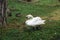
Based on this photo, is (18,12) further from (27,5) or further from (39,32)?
(39,32)

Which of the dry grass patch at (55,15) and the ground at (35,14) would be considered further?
the dry grass patch at (55,15)

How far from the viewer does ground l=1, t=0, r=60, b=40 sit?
723 cm

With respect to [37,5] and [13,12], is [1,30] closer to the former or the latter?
[13,12]

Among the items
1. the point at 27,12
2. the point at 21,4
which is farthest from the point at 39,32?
the point at 21,4

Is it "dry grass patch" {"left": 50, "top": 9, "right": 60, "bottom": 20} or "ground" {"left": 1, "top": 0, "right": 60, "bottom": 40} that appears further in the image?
"dry grass patch" {"left": 50, "top": 9, "right": 60, "bottom": 20}

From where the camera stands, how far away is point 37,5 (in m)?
11.2

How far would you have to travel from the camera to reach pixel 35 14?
9695 mm

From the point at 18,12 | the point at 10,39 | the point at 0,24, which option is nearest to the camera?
the point at 10,39

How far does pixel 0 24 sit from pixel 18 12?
2086 millimetres

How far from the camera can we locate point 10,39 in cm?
698

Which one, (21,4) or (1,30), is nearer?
(1,30)

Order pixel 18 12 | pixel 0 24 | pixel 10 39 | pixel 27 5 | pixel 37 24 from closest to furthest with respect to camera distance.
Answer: pixel 10 39
pixel 37 24
pixel 0 24
pixel 18 12
pixel 27 5

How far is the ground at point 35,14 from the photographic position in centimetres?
723

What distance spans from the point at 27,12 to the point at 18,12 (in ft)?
1.36
